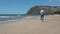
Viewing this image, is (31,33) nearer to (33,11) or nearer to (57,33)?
(57,33)

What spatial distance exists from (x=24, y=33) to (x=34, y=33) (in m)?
0.51

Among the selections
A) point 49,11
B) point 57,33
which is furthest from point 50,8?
point 57,33

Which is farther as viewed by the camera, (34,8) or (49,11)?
(34,8)

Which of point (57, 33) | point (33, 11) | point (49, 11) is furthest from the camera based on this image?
point (33, 11)

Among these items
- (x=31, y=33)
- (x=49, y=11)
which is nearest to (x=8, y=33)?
(x=31, y=33)

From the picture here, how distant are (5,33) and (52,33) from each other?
2359mm

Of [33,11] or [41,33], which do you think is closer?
[41,33]

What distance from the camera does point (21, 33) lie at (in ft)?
24.0

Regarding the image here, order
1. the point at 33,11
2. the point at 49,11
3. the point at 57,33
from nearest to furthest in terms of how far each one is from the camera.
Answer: the point at 57,33 < the point at 49,11 < the point at 33,11

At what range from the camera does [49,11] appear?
10831 cm

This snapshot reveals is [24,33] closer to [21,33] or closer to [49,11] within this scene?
[21,33]

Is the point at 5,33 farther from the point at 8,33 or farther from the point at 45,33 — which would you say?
the point at 45,33

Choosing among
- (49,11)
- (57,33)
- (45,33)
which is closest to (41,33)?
(45,33)

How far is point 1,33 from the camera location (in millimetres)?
7324
